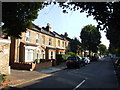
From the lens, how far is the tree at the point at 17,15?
10.5 meters

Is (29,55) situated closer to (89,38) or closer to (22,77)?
(22,77)

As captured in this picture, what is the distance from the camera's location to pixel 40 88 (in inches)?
364

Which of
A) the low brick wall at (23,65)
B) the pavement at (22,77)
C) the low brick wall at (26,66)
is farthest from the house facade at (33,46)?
the pavement at (22,77)

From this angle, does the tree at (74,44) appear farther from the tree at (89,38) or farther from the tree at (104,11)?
the tree at (104,11)

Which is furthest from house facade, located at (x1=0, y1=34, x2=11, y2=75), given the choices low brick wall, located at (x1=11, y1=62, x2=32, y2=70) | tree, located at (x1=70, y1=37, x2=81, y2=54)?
tree, located at (x1=70, y1=37, x2=81, y2=54)

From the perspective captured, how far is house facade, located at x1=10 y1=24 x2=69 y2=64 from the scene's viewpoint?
2375 cm

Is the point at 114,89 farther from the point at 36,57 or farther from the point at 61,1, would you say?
the point at 36,57

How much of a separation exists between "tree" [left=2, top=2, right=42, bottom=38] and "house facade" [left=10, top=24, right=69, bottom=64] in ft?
37.6

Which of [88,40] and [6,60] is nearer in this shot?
[6,60]

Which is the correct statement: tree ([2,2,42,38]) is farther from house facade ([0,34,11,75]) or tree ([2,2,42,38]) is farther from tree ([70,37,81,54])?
tree ([70,37,81,54])

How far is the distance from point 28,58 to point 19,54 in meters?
2.01

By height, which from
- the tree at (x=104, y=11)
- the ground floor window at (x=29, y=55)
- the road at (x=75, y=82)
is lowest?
the road at (x=75, y=82)

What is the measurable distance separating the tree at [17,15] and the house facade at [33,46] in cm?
1147

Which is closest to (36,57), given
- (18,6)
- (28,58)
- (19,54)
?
(28,58)
